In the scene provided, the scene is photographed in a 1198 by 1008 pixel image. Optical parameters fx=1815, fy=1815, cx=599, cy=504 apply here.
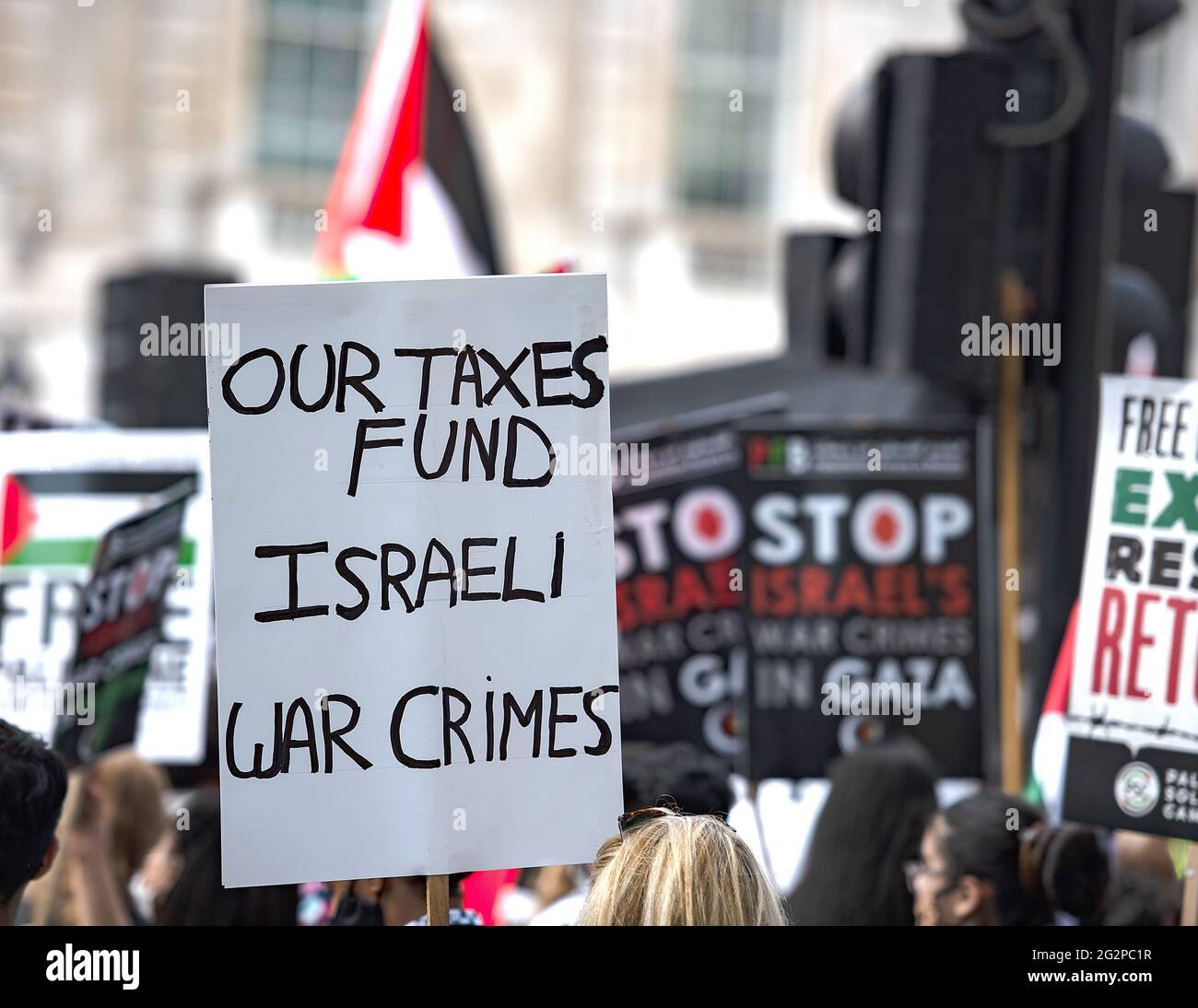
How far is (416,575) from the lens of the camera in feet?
7.80

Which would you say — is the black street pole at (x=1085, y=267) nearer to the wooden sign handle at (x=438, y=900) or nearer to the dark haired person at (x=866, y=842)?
the dark haired person at (x=866, y=842)

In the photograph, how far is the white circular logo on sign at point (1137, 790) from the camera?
3.44 meters

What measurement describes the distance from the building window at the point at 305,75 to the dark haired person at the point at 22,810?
1345 cm

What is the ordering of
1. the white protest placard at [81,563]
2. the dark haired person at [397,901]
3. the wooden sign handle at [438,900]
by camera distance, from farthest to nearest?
the white protest placard at [81,563]
the dark haired person at [397,901]
the wooden sign handle at [438,900]

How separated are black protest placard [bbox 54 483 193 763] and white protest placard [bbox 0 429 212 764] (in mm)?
126

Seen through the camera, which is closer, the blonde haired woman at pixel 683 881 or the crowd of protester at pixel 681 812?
the blonde haired woman at pixel 683 881

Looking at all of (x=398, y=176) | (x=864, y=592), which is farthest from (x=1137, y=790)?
(x=398, y=176)

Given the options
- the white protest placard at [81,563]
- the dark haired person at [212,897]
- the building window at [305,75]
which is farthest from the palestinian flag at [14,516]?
the building window at [305,75]

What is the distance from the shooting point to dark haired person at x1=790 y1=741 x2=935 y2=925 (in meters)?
3.45

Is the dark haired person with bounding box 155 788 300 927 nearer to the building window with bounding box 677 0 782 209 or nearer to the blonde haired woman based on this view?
the blonde haired woman

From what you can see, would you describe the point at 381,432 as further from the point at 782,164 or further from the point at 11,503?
the point at 782,164

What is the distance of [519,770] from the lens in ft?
7.81

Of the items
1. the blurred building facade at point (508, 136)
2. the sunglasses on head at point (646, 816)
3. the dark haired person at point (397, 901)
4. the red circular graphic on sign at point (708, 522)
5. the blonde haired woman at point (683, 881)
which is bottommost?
the dark haired person at point (397, 901)

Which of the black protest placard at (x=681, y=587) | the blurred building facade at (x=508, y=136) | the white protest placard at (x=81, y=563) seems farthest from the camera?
the blurred building facade at (x=508, y=136)
